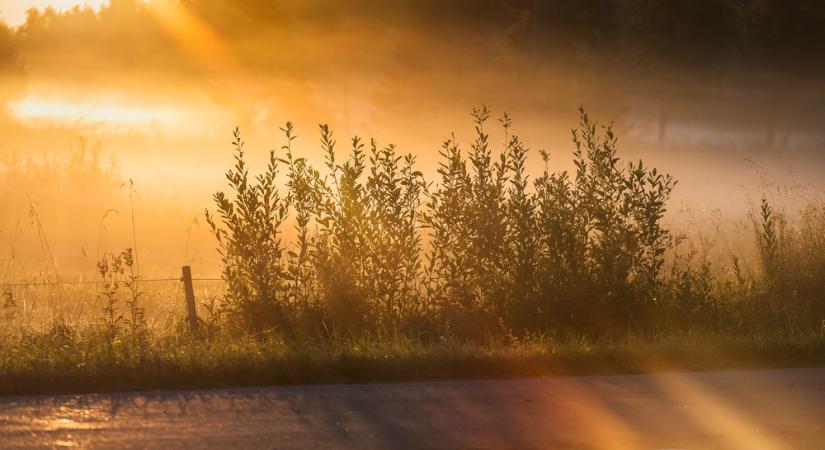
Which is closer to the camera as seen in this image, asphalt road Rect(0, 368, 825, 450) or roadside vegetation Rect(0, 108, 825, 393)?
asphalt road Rect(0, 368, 825, 450)

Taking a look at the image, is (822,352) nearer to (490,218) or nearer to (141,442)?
(490,218)

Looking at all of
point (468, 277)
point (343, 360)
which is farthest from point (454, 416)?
point (468, 277)

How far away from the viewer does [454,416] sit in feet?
22.1

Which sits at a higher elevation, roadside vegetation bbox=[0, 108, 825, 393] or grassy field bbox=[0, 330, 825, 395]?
roadside vegetation bbox=[0, 108, 825, 393]

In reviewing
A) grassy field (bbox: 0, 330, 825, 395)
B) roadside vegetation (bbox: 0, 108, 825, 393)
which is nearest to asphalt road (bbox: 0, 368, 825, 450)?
grassy field (bbox: 0, 330, 825, 395)

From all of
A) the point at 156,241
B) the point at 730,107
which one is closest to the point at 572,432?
the point at 156,241

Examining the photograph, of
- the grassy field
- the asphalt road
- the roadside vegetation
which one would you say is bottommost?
the asphalt road

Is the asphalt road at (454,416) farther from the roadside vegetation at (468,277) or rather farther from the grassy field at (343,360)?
the roadside vegetation at (468,277)

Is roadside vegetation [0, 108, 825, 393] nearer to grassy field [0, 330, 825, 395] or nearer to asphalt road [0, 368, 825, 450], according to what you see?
grassy field [0, 330, 825, 395]

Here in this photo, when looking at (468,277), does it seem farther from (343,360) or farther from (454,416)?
(454,416)

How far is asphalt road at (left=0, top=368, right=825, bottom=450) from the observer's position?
6.21m

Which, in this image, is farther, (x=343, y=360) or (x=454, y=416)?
(x=343, y=360)

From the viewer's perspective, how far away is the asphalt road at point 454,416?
6.21 meters

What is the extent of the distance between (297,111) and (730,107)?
24.4 meters
